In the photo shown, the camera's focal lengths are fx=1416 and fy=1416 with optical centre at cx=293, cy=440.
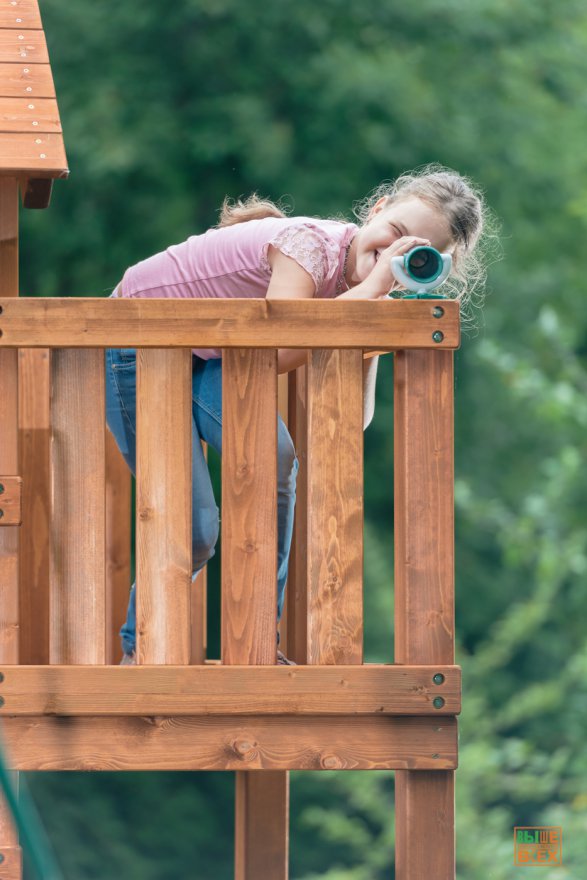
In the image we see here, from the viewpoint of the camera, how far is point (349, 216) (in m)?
8.68

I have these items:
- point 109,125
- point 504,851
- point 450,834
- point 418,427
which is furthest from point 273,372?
point 109,125

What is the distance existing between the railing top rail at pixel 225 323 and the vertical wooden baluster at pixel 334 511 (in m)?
0.06

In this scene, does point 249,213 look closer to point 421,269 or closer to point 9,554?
point 421,269

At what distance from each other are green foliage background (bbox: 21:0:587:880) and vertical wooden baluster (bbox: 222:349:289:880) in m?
4.93

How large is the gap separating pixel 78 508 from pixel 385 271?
632 millimetres

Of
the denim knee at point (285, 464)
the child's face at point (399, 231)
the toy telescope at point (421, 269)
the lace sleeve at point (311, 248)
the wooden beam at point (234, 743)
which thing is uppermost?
the child's face at point (399, 231)

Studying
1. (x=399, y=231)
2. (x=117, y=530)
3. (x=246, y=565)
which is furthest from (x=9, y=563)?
(x=117, y=530)

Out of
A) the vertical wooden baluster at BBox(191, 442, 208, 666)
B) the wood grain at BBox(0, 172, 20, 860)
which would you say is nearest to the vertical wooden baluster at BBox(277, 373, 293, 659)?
the vertical wooden baluster at BBox(191, 442, 208, 666)

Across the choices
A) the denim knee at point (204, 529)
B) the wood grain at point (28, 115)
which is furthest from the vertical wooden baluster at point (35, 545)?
the wood grain at point (28, 115)

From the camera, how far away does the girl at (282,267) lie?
2457mm

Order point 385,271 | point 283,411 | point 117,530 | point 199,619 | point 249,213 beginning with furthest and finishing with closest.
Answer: point 117,530 < point 199,619 < point 283,411 < point 249,213 < point 385,271

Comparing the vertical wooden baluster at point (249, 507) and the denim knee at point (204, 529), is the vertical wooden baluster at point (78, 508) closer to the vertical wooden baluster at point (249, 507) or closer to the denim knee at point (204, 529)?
the vertical wooden baluster at point (249, 507)

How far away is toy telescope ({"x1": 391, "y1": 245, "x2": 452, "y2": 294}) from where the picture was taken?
88.8 inches

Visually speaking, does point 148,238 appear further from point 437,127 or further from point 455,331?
point 455,331
